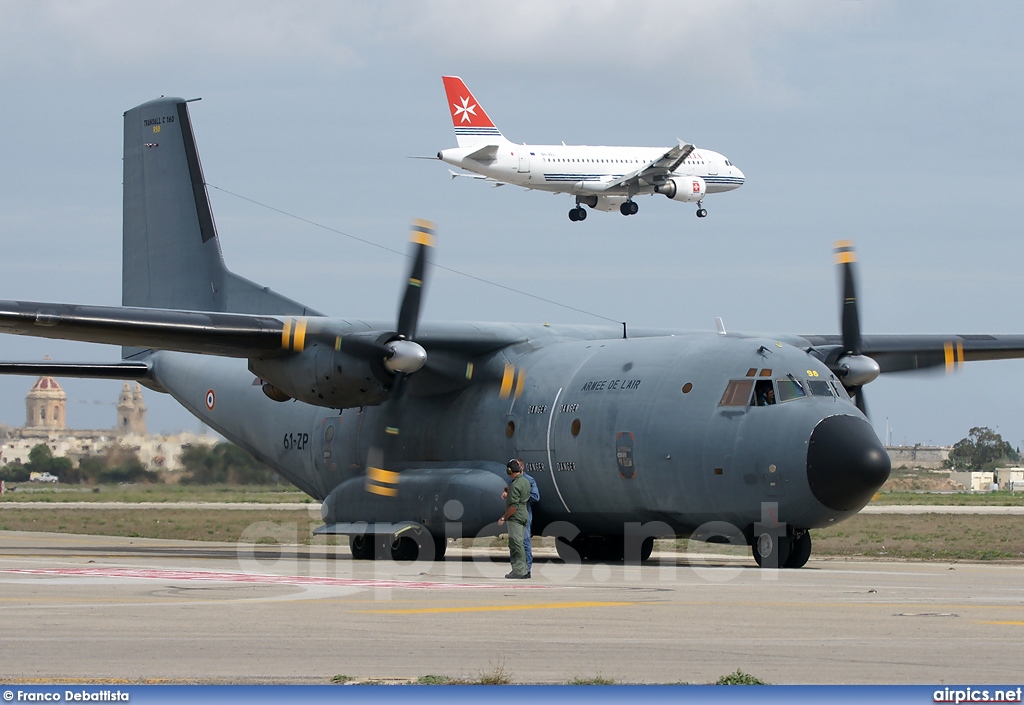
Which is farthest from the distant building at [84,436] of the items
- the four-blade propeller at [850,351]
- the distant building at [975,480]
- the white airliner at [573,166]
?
the distant building at [975,480]

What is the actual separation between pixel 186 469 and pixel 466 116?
66.4ft

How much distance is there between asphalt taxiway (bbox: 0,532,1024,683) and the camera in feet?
25.1

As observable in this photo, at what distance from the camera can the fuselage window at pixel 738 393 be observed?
17344 mm

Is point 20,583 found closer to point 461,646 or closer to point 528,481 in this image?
point 528,481

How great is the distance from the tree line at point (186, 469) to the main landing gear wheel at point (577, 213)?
18785 mm

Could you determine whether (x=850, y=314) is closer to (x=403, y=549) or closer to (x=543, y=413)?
(x=543, y=413)

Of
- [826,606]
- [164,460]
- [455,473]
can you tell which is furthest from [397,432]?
[164,460]

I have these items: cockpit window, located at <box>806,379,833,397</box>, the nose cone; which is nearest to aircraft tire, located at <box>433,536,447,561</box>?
cockpit window, located at <box>806,379,833,397</box>

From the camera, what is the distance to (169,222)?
1077 inches

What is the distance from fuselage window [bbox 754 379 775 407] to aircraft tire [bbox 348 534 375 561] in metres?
7.35

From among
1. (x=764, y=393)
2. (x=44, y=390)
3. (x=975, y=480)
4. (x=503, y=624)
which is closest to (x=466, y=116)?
(x=44, y=390)

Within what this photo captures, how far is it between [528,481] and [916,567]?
6230 millimetres

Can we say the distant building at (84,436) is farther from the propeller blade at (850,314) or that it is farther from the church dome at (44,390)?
the propeller blade at (850,314)

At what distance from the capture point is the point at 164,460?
3800cm
